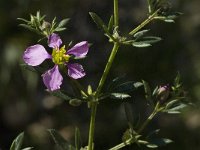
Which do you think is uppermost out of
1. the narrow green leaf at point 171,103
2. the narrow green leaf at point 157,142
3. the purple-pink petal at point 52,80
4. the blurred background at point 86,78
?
the purple-pink petal at point 52,80

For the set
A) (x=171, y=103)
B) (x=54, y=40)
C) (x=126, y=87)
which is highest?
(x=54, y=40)

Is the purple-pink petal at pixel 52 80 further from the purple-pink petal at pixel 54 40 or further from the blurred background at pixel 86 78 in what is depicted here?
the blurred background at pixel 86 78

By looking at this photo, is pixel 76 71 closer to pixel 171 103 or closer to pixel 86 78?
pixel 171 103

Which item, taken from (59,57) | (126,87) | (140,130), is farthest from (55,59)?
(140,130)

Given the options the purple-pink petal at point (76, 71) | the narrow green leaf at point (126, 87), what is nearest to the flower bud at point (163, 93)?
the narrow green leaf at point (126, 87)

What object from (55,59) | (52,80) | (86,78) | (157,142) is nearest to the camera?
(52,80)

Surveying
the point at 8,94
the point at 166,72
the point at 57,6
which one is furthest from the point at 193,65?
the point at 8,94
